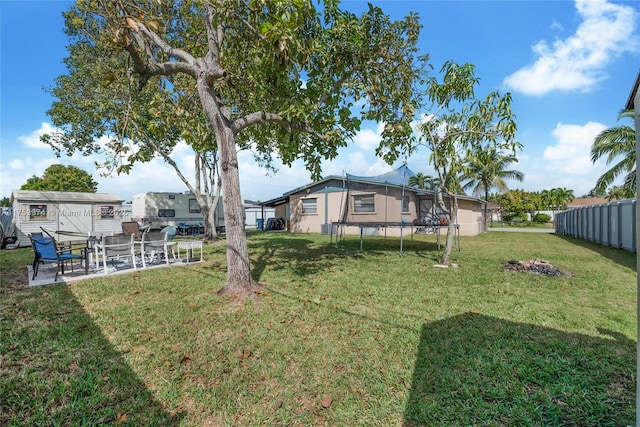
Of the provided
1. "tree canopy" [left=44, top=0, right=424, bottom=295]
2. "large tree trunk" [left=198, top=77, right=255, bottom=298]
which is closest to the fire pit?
"tree canopy" [left=44, top=0, right=424, bottom=295]

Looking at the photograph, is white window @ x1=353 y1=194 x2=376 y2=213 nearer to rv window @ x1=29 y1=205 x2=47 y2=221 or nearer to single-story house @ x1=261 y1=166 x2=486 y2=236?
single-story house @ x1=261 y1=166 x2=486 y2=236

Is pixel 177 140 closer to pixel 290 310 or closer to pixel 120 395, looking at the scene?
pixel 290 310

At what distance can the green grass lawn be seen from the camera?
2.34m

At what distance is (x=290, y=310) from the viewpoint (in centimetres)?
459

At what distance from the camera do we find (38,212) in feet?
50.9

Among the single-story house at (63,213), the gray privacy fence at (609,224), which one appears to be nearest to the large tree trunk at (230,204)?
the single-story house at (63,213)

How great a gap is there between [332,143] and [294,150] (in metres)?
1.08

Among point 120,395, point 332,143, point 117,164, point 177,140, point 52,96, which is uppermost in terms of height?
point 52,96

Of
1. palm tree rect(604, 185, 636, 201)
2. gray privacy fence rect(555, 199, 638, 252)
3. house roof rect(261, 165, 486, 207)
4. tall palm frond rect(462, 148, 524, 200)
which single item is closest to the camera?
gray privacy fence rect(555, 199, 638, 252)

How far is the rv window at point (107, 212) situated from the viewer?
58.7ft

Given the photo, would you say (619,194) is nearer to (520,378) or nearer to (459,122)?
(459,122)

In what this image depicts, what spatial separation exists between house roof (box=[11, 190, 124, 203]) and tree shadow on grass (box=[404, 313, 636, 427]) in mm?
20012

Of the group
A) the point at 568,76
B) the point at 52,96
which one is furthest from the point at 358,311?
the point at 52,96

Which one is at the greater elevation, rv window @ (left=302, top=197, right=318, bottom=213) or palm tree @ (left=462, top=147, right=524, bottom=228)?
palm tree @ (left=462, top=147, right=524, bottom=228)
